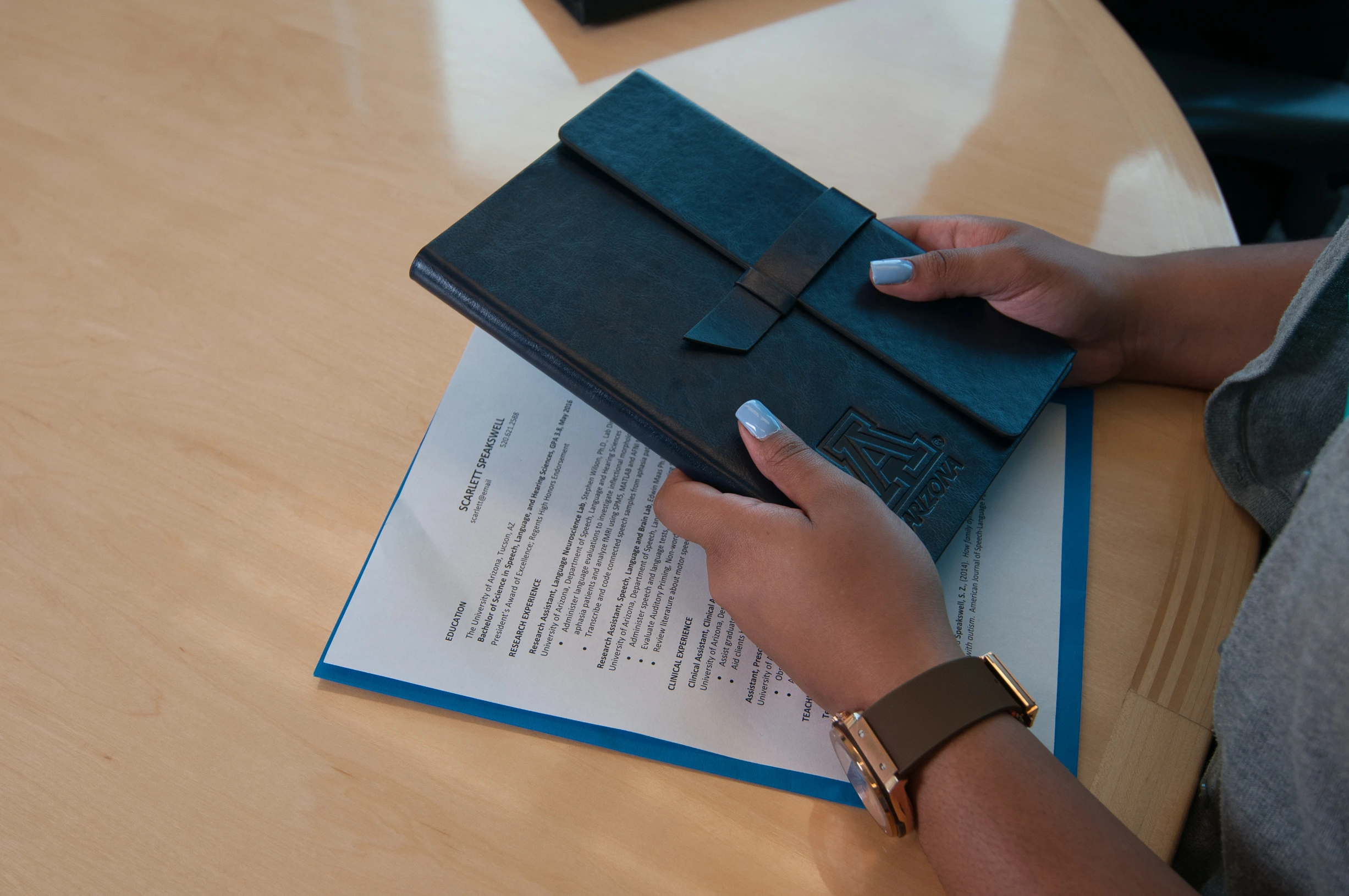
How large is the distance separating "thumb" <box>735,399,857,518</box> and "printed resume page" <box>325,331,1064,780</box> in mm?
111

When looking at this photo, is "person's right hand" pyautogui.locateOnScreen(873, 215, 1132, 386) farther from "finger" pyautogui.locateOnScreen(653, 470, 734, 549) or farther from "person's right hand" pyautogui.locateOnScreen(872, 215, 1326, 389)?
"finger" pyautogui.locateOnScreen(653, 470, 734, 549)

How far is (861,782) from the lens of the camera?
0.49 meters

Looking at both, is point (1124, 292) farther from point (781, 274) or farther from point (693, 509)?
point (693, 509)

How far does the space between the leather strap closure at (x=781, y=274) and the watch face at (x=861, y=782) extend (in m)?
0.26

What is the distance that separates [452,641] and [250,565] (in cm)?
16

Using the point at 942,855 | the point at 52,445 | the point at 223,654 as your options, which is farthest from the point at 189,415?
the point at 942,855

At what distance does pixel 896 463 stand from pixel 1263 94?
64 centimetres

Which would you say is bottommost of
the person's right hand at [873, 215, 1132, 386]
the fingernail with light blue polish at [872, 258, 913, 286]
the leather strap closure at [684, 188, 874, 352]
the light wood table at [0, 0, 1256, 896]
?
the light wood table at [0, 0, 1256, 896]

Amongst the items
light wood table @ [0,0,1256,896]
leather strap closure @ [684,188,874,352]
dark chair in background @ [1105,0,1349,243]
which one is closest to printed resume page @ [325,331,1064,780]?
light wood table @ [0,0,1256,896]

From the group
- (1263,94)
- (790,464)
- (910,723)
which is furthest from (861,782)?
(1263,94)

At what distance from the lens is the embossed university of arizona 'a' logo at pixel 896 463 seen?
55cm

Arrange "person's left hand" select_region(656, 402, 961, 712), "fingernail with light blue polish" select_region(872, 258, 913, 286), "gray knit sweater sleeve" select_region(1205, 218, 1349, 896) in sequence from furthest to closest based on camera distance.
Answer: "fingernail with light blue polish" select_region(872, 258, 913, 286), "person's left hand" select_region(656, 402, 961, 712), "gray knit sweater sleeve" select_region(1205, 218, 1349, 896)

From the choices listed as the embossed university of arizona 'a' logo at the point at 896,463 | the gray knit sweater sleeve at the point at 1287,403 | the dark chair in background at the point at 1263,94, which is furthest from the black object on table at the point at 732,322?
the dark chair in background at the point at 1263,94

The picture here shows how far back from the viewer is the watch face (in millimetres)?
478
